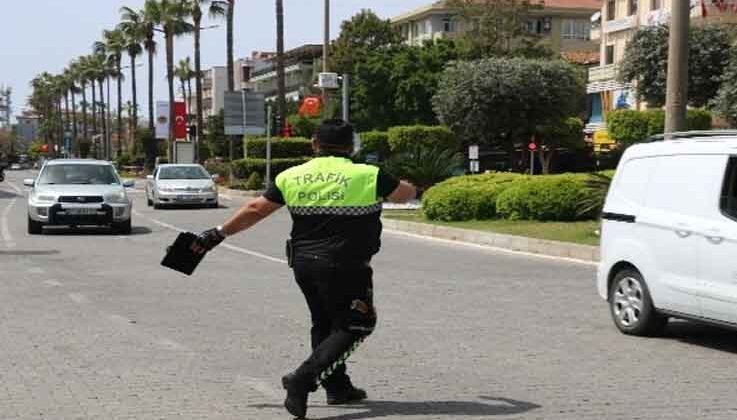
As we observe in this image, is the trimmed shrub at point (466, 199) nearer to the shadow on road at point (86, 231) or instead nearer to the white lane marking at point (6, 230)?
the shadow on road at point (86, 231)

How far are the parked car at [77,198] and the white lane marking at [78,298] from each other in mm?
9768

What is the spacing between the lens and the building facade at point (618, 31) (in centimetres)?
5819

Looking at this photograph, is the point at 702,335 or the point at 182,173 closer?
the point at 702,335

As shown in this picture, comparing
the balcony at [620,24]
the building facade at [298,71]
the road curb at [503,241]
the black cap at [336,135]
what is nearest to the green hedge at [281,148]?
the balcony at [620,24]

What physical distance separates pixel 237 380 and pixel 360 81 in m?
58.5

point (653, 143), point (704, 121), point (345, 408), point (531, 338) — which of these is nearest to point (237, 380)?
point (345, 408)

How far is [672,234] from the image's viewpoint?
8.99 metres

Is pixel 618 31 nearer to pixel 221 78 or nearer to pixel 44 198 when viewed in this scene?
pixel 44 198

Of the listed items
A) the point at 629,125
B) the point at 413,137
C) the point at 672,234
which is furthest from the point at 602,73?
the point at 672,234

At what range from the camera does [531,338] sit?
934cm

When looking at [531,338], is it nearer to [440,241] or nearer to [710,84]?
[440,241]

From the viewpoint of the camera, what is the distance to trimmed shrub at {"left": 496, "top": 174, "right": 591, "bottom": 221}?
2170cm

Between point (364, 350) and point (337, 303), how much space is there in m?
2.74

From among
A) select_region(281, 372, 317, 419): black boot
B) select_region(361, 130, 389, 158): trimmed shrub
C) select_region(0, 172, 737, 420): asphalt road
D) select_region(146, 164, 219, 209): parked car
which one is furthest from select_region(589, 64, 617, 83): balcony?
select_region(281, 372, 317, 419): black boot
